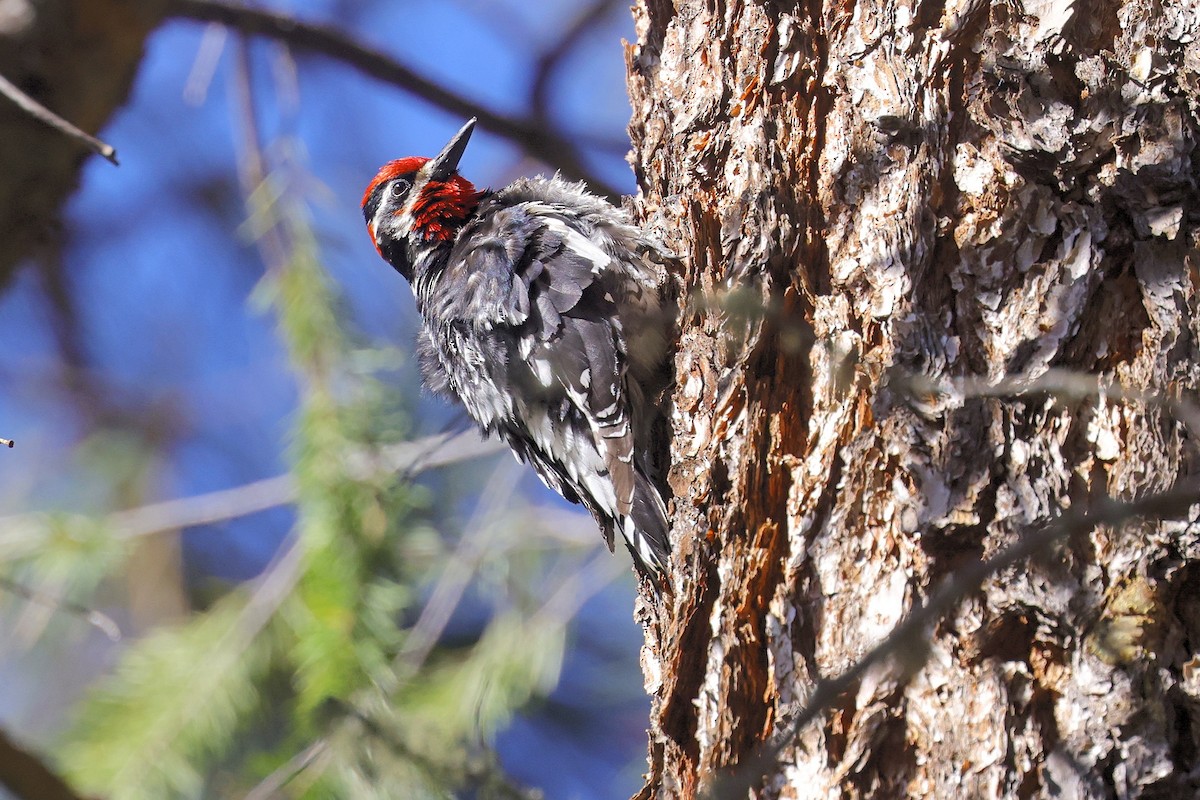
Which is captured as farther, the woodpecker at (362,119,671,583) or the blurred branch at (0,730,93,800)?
the woodpecker at (362,119,671,583)

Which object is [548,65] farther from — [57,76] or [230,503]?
[230,503]

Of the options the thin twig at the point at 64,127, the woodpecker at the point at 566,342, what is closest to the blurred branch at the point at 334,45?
the woodpecker at the point at 566,342

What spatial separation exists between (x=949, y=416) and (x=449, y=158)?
7.47ft

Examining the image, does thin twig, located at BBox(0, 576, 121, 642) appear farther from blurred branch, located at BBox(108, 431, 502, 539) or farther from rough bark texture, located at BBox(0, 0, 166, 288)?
rough bark texture, located at BBox(0, 0, 166, 288)

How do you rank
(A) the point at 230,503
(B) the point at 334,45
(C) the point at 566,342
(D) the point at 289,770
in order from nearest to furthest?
(C) the point at 566,342, (D) the point at 289,770, (B) the point at 334,45, (A) the point at 230,503

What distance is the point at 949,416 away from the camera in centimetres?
169

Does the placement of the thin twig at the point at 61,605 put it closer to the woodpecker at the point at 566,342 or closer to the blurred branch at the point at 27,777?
the blurred branch at the point at 27,777

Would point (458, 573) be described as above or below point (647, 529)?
above

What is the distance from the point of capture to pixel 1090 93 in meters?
1.77

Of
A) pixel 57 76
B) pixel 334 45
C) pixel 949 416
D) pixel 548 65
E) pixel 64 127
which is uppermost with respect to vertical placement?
pixel 548 65

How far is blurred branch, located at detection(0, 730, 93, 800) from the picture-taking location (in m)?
1.73

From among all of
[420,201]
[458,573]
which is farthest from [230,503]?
[420,201]

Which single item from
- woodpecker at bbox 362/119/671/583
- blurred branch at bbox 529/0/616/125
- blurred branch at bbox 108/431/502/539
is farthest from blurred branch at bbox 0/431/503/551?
blurred branch at bbox 529/0/616/125

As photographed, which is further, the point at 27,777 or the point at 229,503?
the point at 229,503
